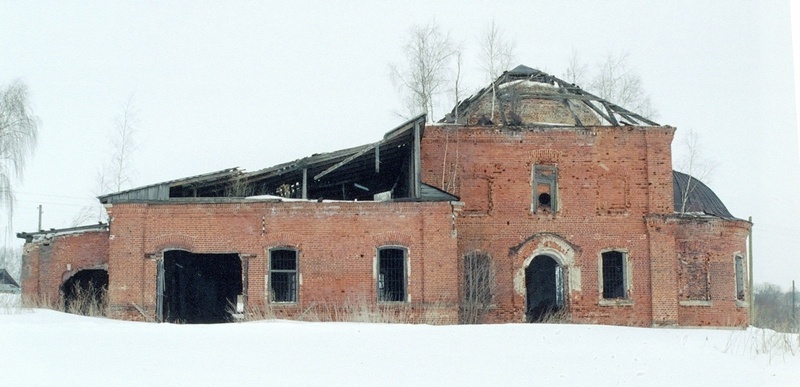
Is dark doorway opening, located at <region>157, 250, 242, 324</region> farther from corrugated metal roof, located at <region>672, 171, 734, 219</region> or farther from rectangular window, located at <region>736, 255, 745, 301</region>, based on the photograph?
rectangular window, located at <region>736, 255, 745, 301</region>

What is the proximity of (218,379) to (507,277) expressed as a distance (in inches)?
545

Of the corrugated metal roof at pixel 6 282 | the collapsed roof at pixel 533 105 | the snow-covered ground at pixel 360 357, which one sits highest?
the collapsed roof at pixel 533 105

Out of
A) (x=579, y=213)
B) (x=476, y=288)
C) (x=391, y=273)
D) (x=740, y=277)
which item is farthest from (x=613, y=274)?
(x=391, y=273)

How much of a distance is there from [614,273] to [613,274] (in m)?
0.04

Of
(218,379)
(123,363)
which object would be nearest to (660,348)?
(218,379)

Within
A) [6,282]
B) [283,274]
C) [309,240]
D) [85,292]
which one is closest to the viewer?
[309,240]

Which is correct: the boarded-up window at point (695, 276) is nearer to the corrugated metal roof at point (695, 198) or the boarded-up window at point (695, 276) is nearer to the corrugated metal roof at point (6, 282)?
the corrugated metal roof at point (695, 198)

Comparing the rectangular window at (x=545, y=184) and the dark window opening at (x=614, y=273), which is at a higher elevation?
the rectangular window at (x=545, y=184)

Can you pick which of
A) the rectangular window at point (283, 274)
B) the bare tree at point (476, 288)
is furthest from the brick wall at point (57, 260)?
the bare tree at point (476, 288)

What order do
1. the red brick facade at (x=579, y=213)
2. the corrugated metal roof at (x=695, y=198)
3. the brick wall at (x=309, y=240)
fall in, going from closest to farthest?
the brick wall at (x=309, y=240) < the red brick facade at (x=579, y=213) < the corrugated metal roof at (x=695, y=198)

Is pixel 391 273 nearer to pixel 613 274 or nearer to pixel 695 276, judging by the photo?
pixel 613 274

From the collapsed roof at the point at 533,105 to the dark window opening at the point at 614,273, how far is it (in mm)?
4015

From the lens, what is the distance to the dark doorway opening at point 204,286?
24203mm

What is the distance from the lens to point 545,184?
24250 mm
